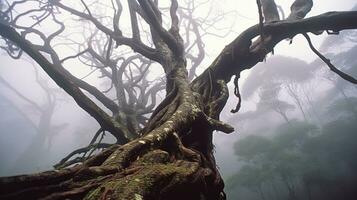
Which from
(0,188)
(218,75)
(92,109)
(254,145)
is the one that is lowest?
(254,145)

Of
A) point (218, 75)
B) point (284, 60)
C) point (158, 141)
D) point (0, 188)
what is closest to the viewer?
point (0, 188)

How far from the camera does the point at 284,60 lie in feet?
131

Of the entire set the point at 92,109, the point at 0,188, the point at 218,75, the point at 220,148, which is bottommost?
the point at 220,148

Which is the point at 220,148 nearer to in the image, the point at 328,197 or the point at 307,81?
the point at 307,81

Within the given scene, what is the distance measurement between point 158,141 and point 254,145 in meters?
25.9

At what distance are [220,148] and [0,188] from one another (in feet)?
204

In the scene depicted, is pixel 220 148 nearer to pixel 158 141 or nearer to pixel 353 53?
pixel 353 53

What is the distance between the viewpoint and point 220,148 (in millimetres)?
62094

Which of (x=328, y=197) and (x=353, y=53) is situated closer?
(x=328, y=197)

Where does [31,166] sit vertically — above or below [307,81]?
above

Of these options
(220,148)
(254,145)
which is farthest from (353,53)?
(220,148)

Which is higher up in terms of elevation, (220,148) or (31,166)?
(31,166)

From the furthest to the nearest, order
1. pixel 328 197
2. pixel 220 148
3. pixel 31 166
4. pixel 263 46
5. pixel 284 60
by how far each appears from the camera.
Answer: pixel 220 148
pixel 31 166
pixel 284 60
pixel 328 197
pixel 263 46

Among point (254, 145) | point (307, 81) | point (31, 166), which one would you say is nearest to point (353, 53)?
point (307, 81)
